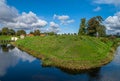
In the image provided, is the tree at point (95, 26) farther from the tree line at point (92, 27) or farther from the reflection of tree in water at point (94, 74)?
the reflection of tree in water at point (94, 74)

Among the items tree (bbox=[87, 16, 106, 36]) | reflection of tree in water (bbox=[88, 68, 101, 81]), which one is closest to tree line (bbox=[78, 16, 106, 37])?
tree (bbox=[87, 16, 106, 36])

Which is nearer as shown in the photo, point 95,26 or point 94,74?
point 94,74

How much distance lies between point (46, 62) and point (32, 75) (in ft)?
29.5

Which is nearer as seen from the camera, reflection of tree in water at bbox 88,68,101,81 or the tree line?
reflection of tree in water at bbox 88,68,101,81

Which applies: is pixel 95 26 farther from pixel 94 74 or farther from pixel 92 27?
pixel 94 74

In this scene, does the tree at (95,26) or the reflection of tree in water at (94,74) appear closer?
the reflection of tree in water at (94,74)

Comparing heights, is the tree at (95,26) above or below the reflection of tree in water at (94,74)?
above

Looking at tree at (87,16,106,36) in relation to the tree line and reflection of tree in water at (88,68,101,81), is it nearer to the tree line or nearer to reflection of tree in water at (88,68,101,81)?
the tree line

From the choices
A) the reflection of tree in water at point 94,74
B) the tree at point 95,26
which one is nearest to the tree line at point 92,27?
the tree at point 95,26

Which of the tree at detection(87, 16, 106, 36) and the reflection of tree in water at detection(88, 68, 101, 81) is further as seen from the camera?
the tree at detection(87, 16, 106, 36)

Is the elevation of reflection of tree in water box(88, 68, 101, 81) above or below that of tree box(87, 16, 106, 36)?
below

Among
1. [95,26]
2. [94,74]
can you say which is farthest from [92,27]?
[94,74]

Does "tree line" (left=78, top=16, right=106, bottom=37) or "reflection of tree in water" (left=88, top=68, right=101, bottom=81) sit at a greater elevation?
"tree line" (left=78, top=16, right=106, bottom=37)

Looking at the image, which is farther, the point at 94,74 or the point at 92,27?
the point at 92,27
